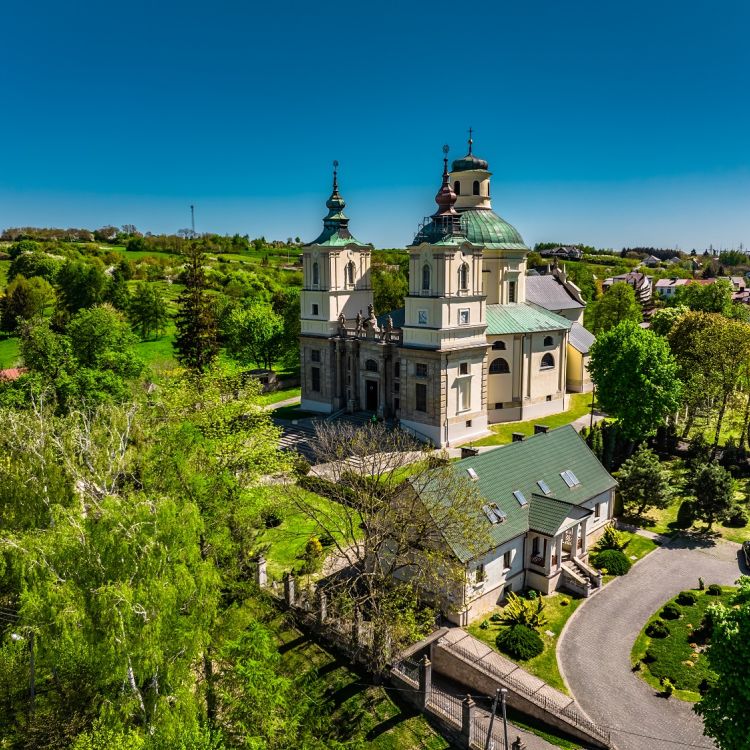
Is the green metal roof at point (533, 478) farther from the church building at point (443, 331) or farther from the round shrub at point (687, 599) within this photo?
the church building at point (443, 331)

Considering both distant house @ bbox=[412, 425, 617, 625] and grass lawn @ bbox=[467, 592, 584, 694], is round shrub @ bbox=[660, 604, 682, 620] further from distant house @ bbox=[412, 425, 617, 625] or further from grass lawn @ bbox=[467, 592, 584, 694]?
grass lawn @ bbox=[467, 592, 584, 694]

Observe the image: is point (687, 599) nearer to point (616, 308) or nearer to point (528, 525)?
point (528, 525)

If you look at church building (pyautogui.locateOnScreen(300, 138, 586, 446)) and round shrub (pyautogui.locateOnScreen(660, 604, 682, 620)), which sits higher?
church building (pyautogui.locateOnScreen(300, 138, 586, 446))

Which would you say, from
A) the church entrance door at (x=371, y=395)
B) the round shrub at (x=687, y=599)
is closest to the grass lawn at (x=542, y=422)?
the church entrance door at (x=371, y=395)

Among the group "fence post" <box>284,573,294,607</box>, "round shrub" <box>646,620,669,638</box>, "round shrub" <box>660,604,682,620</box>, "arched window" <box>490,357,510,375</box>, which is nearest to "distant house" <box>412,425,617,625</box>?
"round shrub" <box>660,604,682,620</box>

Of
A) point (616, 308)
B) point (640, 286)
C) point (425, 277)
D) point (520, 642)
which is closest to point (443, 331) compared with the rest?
point (425, 277)

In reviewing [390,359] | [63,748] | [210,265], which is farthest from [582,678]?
[210,265]
